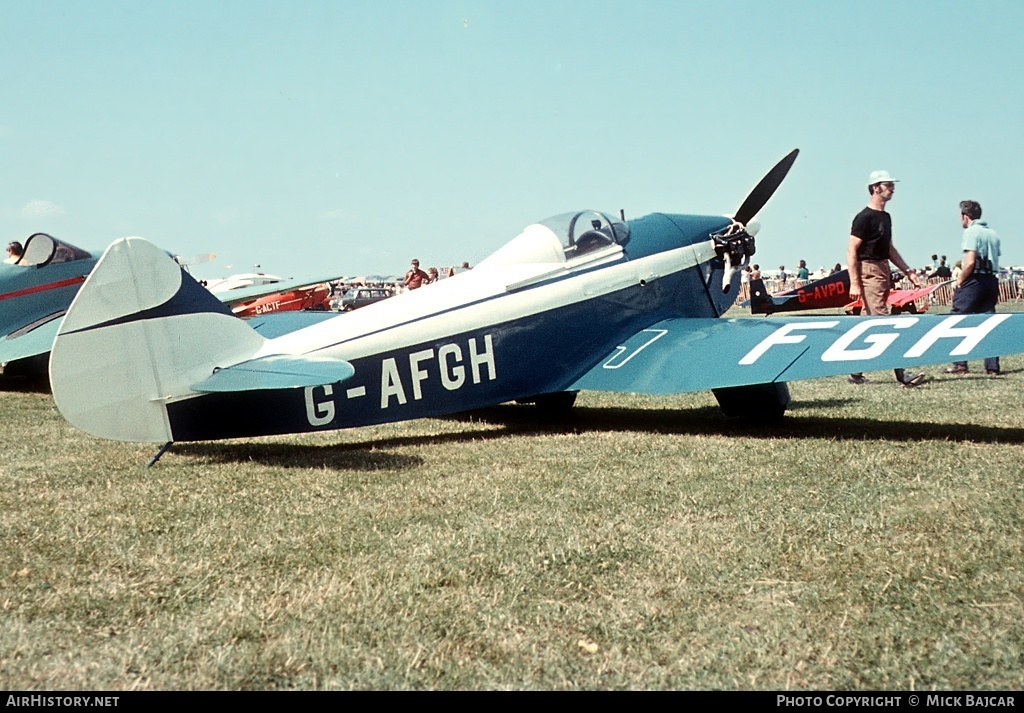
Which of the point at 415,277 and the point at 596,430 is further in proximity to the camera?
the point at 415,277

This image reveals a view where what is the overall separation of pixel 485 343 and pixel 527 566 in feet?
11.4

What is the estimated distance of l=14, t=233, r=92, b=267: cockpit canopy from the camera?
12453 millimetres

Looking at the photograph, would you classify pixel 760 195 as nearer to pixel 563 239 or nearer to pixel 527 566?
pixel 563 239

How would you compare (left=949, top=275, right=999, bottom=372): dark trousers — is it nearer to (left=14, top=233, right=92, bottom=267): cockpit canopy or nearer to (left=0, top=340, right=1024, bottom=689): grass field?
(left=0, top=340, right=1024, bottom=689): grass field

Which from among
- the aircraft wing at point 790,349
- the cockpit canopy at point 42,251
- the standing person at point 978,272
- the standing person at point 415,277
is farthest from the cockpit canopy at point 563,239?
the standing person at point 415,277

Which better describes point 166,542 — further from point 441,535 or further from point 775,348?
point 775,348

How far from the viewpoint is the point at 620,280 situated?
759 cm

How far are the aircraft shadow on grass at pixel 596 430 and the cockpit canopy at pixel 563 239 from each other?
1399 millimetres

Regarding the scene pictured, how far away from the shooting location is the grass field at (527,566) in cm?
256

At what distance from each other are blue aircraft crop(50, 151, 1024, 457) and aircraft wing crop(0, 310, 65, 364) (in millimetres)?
6089

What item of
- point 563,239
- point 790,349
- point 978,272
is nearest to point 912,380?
point 978,272

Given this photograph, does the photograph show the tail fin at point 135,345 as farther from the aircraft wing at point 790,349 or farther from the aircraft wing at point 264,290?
the aircraft wing at point 264,290

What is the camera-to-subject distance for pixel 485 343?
674cm

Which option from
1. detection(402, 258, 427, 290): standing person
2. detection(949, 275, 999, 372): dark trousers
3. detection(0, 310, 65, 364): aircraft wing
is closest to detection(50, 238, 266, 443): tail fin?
detection(0, 310, 65, 364): aircraft wing
